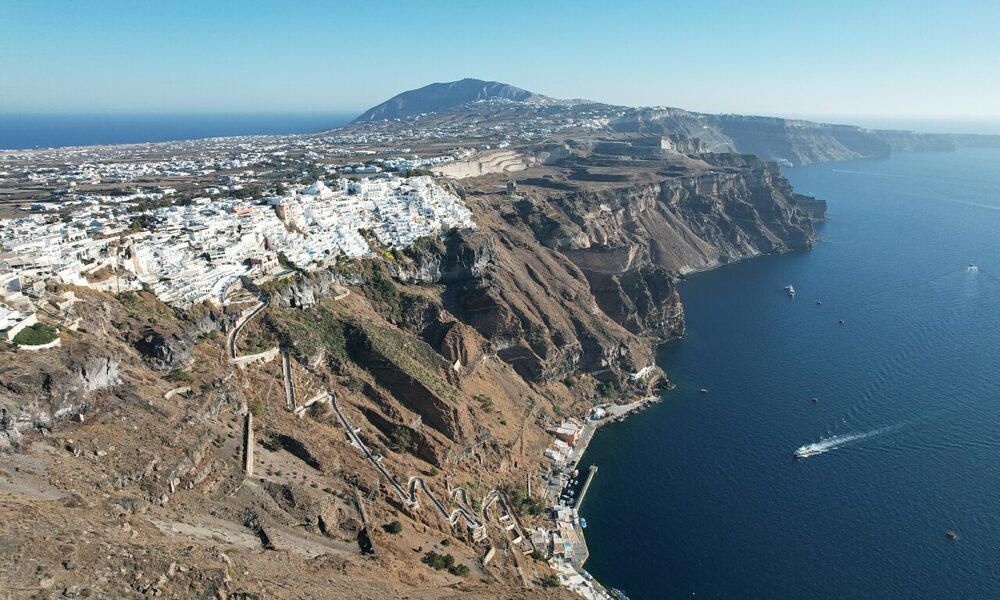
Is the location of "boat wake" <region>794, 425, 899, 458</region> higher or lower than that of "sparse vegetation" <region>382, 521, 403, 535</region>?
lower

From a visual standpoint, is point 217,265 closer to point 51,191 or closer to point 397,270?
point 397,270

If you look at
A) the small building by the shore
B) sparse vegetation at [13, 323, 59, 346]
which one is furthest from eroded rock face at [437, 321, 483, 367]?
sparse vegetation at [13, 323, 59, 346]

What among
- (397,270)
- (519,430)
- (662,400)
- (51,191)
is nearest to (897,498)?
(662,400)

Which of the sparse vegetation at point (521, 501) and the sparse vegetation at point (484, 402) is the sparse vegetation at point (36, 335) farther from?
the sparse vegetation at point (484, 402)

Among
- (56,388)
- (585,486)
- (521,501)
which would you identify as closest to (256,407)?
(56,388)

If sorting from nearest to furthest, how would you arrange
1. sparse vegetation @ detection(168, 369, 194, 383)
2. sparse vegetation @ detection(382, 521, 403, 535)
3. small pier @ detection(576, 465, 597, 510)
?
sparse vegetation @ detection(382, 521, 403, 535) < sparse vegetation @ detection(168, 369, 194, 383) < small pier @ detection(576, 465, 597, 510)

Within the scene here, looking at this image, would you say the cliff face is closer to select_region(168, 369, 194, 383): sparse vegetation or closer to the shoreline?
the shoreline

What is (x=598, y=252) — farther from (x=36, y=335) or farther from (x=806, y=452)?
(x=36, y=335)

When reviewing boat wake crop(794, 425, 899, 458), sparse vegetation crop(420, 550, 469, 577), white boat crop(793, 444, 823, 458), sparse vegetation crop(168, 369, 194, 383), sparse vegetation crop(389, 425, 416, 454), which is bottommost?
white boat crop(793, 444, 823, 458)
